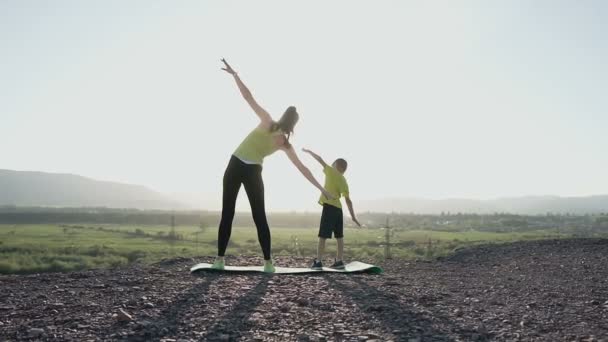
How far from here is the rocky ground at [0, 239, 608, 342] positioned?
4637 mm

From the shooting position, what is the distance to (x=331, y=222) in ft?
31.8

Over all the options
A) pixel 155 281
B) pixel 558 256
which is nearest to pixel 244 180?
pixel 155 281

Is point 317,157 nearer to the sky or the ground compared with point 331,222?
nearer to the sky

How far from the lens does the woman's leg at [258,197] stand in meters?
7.45

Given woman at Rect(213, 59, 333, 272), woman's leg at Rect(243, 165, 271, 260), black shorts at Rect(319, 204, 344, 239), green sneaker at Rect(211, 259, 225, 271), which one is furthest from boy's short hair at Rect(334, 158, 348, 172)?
green sneaker at Rect(211, 259, 225, 271)

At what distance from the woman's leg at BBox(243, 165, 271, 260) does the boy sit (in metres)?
2.08

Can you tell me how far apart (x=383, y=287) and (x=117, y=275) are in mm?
4402

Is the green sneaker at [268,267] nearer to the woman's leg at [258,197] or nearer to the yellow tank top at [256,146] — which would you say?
the woman's leg at [258,197]

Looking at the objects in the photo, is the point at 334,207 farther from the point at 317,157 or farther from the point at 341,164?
the point at 317,157

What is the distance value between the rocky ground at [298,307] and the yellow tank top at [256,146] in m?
1.87

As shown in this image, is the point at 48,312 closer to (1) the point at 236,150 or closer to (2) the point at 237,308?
(2) the point at 237,308

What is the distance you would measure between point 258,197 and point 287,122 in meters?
1.24

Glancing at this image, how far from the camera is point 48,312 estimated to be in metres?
5.29

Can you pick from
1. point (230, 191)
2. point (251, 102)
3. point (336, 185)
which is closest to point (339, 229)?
point (336, 185)
